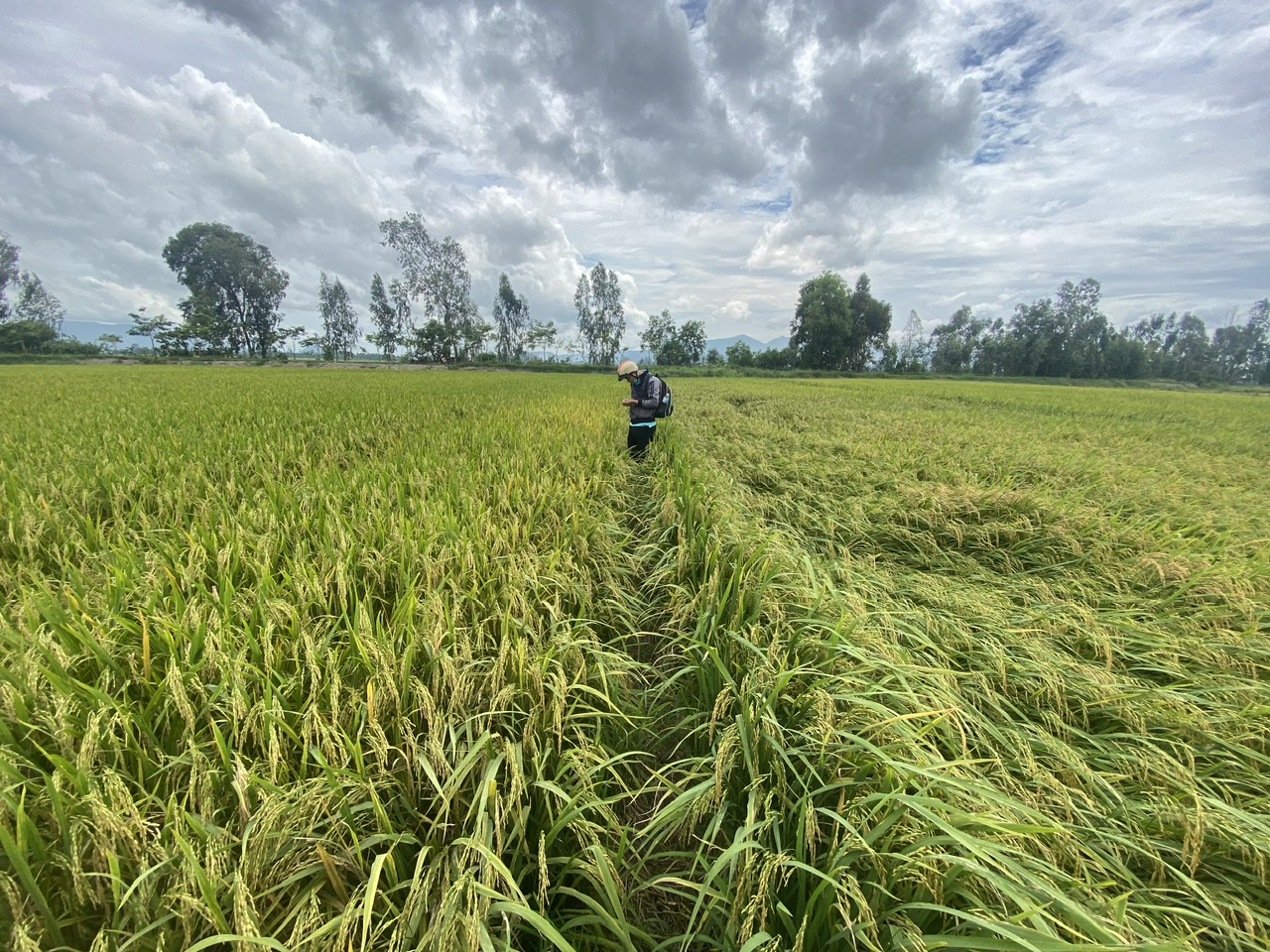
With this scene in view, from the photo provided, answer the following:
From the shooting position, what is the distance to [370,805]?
51.6 inches

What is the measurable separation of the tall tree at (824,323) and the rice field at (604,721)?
1985 inches

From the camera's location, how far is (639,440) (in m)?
7.09

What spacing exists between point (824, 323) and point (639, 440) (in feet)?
162

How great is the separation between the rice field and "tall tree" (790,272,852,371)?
50.4m

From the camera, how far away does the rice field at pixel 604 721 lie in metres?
1.13

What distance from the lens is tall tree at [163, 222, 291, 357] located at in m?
54.9

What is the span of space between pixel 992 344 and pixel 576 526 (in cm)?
7693

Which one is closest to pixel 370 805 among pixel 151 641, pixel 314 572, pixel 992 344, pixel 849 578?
pixel 151 641

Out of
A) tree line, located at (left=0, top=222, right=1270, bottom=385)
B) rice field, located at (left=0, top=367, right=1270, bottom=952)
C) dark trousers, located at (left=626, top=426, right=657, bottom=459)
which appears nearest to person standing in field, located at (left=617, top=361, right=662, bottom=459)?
dark trousers, located at (left=626, top=426, right=657, bottom=459)

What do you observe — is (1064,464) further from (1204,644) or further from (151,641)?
(151,641)

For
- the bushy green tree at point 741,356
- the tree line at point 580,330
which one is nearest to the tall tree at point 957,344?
the tree line at point 580,330

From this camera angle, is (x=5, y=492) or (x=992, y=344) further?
(x=992, y=344)

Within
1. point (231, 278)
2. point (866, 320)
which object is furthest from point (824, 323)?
point (231, 278)

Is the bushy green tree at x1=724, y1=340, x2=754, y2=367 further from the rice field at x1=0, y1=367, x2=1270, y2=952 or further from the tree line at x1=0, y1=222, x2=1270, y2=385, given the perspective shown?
the rice field at x1=0, y1=367, x2=1270, y2=952
